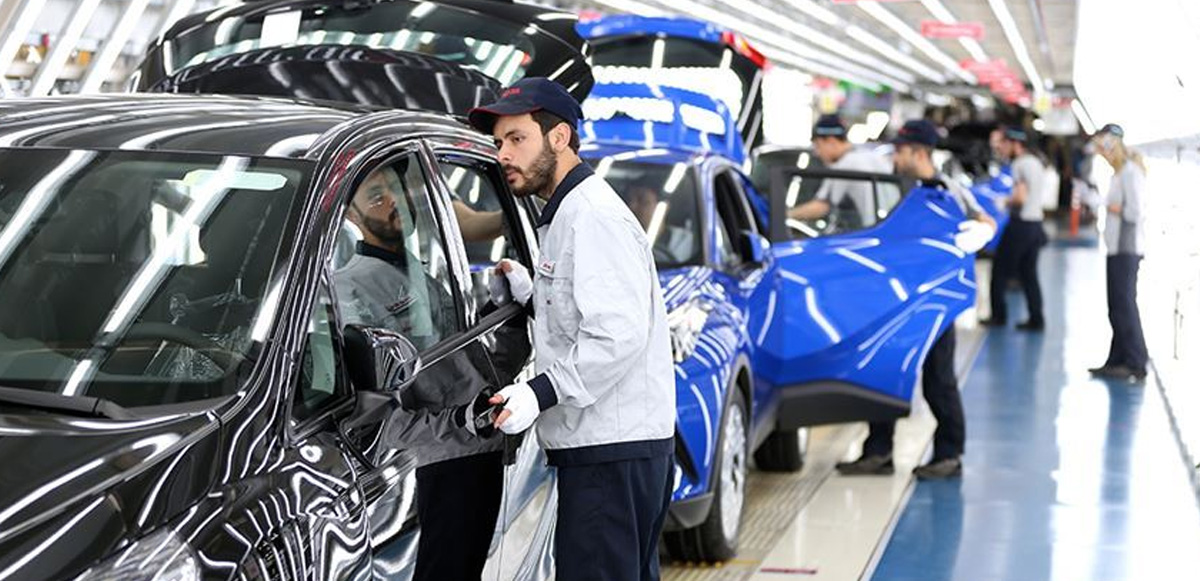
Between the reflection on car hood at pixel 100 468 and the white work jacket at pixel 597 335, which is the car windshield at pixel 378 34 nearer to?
the white work jacket at pixel 597 335

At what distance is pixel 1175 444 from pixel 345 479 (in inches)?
319

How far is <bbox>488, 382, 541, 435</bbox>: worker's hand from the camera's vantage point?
3855mm

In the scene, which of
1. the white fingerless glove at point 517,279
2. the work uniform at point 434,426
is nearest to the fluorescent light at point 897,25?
the white fingerless glove at point 517,279

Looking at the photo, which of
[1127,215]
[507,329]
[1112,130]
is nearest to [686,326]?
[507,329]

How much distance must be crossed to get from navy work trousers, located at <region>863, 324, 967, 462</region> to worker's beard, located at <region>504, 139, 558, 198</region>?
5.35 metres

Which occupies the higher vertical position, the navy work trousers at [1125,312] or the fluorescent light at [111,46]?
the fluorescent light at [111,46]

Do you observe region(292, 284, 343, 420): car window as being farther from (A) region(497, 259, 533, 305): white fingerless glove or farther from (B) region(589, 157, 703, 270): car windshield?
(B) region(589, 157, 703, 270): car windshield

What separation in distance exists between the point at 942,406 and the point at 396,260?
561 centimetres

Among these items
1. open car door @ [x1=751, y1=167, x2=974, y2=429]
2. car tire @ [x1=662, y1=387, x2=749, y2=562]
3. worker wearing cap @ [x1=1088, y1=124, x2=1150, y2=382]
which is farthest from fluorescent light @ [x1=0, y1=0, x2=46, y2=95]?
worker wearing cap @ [x1=1088, y1=124, x2=1150, y2=382]

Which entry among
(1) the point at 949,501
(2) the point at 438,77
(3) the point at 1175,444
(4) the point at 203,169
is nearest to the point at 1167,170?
(3) the point at 1175,444

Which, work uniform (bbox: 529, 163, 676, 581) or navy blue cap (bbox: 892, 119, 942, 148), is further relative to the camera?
navy blue cap (bbox: 892, 119, 942, 148)

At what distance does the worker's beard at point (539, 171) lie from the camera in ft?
13.6

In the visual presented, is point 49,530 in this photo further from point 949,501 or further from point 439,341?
point 949,501

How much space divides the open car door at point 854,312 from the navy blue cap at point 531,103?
13.0 feet
